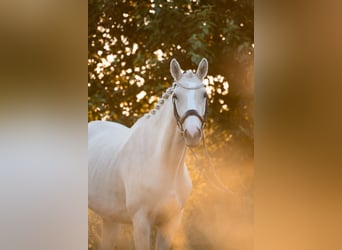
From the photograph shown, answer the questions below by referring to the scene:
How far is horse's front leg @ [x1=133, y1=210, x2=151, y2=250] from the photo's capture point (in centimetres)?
362

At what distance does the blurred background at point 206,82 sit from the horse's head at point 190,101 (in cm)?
4

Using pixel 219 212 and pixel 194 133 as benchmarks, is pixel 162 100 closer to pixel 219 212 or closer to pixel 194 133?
pixel 194 133

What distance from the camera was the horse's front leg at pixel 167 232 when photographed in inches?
141

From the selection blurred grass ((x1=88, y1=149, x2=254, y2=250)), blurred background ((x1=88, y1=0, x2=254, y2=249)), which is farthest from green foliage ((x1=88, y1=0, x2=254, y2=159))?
blurred grass ((x1=88, y1=149, x2=254, y2=250))

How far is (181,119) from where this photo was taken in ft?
11.8

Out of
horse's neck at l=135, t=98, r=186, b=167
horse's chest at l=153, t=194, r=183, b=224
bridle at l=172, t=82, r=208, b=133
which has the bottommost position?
horse's chest at l=153, t=194, r=183, b=224

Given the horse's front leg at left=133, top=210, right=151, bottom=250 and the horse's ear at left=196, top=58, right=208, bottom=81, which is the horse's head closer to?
the horse's ear at left=196, top=58, right=208, bottom=81

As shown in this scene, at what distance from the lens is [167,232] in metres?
3.59

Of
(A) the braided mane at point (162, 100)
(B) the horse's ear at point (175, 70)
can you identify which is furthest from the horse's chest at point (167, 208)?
(B) the horse's ear at point (175, 70)

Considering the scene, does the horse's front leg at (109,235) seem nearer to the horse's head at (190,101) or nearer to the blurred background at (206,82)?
the blurred background at (206,82)

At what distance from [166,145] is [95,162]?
1.50 ft

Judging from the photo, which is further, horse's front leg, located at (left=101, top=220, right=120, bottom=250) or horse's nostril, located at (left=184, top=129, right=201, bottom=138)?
horse's front leg, located at (left=101, top=220, right=120, bottom=250)
